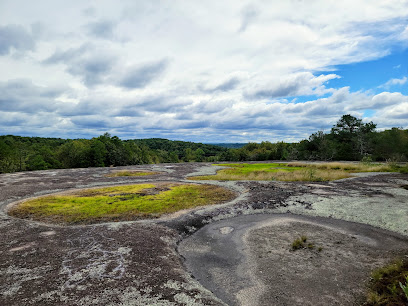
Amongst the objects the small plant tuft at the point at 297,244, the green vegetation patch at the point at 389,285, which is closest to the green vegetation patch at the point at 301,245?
the small plant tuft at the point at 297,244

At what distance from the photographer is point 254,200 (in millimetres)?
21094

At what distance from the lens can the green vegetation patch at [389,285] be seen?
7441 mm

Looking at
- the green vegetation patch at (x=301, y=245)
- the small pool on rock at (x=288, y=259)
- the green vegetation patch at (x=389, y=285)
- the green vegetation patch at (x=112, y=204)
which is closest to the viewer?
the green vegetation patch at (x=389, y=285)

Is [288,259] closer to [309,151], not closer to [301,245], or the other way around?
[301,245]

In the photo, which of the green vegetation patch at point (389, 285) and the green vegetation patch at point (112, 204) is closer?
A: the green vegetation patch at point (389, 285)

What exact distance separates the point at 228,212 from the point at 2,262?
13.2 meters

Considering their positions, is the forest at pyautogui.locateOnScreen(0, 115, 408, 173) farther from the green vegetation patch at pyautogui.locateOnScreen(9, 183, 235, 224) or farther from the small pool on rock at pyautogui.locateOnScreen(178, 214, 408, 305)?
the small pool on rock at pyautogui.locateOnScreen(178, 214, 408, 305)

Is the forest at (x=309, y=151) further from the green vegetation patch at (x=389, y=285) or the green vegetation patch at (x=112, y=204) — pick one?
the green vegetation patch at (x=389, y=285)

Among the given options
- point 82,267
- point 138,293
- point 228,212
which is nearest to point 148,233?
point 82,267

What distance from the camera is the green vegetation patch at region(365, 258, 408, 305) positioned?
744 centimetres

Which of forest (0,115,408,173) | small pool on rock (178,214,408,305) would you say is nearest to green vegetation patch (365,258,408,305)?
small pool on rock (178,214,408,305)

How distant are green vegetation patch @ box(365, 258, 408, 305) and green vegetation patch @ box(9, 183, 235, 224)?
42.0 ft

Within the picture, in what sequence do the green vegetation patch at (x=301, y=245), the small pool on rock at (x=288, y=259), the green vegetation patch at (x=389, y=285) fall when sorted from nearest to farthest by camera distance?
the green vegetation patch at (x=389, y=285), the small pool on rock at (x=288, y=259), the green vegetation patch at (x=301, y=245)

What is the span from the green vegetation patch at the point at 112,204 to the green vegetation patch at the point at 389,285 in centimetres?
1279
